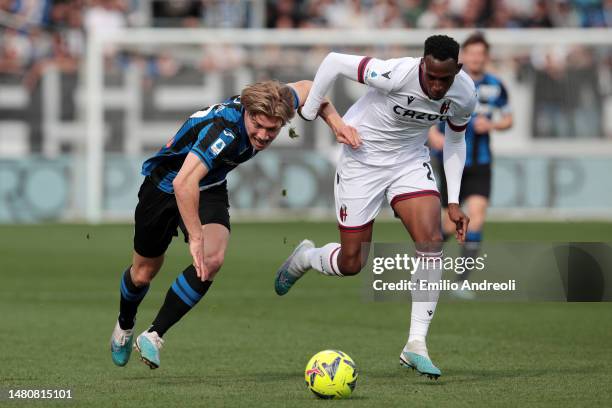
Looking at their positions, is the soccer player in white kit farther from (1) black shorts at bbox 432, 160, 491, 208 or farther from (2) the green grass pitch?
(1) black shorts at bbox 432, 160, 491, 208

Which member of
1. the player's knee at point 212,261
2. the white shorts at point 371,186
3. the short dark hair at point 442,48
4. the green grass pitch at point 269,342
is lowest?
the green grass pitch at point 269,342

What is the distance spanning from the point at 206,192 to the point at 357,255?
1.37 metres

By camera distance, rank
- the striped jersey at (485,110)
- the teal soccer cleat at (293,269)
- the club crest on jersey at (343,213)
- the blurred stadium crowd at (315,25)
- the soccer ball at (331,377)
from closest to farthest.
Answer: the soccer ball at (331,377) → the club crest on jersey at (343,213) → the teal soccer cleat at (293,269) → the striped jersey at (485,110) → the blurred stadium crowd at (315,25)

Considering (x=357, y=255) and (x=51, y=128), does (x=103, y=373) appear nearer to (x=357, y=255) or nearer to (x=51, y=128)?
(x=357, y=255)

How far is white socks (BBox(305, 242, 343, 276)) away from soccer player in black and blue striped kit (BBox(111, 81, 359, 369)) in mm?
1169

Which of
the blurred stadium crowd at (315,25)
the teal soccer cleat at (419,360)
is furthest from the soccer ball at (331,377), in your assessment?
the blurred stadium crowd at (315,25)

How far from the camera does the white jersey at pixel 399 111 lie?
27.1 ft

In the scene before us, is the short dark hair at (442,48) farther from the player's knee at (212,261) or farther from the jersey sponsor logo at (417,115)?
the player's knee at (212,261)

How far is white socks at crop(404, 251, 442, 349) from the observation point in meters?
8.19

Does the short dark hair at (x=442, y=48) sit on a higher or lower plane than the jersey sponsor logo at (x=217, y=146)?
higher

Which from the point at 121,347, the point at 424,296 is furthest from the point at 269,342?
the point at 424,296

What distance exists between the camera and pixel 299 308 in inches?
483

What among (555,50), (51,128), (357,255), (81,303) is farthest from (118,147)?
(357,255)

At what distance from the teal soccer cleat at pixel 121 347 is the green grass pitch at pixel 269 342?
0.10 meters
